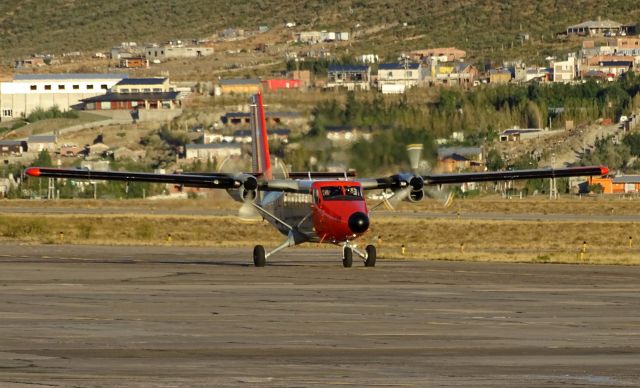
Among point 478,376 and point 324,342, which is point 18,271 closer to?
point 324,342

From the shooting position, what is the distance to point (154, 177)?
149 feet

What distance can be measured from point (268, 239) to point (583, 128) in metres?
85.0

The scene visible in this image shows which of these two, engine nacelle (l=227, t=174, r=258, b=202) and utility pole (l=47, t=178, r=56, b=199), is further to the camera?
utility pole (l=47, t=178, r=56, b=199)

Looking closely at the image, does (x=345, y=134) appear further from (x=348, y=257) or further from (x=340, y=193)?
(x=340, y=193)

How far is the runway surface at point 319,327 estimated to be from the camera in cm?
2016

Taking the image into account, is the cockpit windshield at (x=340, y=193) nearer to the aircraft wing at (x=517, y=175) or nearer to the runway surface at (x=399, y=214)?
the aircraft wing at (x=517, y=175)

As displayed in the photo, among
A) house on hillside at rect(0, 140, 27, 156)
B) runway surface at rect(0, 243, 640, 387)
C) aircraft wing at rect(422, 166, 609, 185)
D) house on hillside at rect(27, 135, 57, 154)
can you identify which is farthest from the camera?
house on hillside at rect(0, 140, 27, 156)

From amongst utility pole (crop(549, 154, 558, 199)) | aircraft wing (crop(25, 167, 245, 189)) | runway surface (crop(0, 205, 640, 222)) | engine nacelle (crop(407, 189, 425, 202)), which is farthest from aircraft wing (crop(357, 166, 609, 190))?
utility pole (crop(549, 154, 558, 199))

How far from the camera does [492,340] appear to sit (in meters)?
24.0

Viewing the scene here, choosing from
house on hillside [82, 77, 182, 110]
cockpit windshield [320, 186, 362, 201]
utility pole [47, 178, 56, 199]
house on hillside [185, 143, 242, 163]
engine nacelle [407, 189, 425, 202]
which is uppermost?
house on hillside [82, 77, 182, 110]

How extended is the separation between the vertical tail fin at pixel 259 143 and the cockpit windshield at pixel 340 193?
5.65m

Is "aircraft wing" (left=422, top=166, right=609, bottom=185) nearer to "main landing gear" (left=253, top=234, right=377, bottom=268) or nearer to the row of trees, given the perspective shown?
the row of trees

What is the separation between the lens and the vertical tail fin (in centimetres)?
4834

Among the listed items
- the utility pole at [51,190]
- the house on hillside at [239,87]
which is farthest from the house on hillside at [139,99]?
the utility pole at [51,190]
